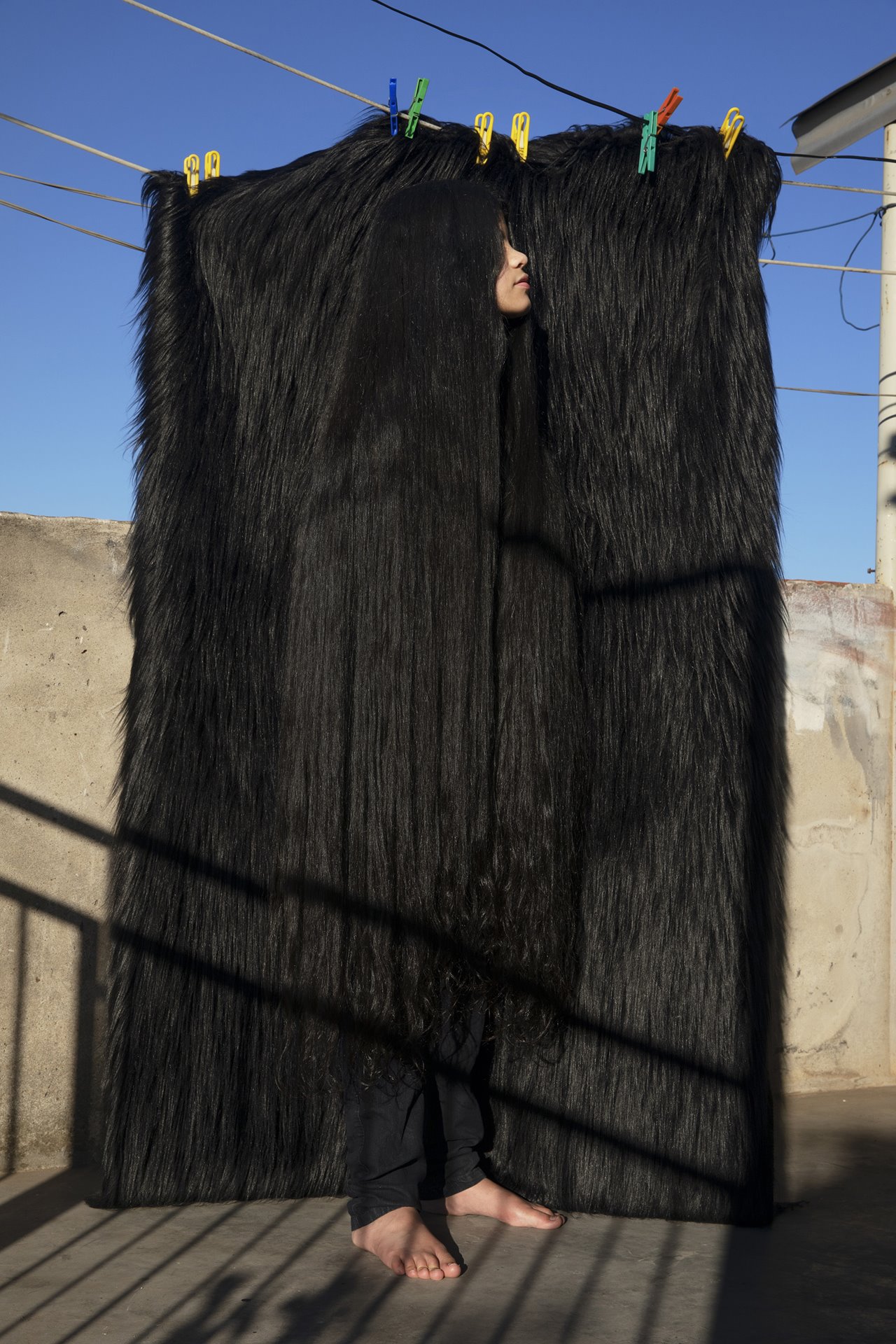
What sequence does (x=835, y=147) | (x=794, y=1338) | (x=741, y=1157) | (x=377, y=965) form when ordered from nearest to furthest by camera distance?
(x=794, y=1338) < (x=377, y=965) < (x=741, y=1157) < (x=835, y=147)

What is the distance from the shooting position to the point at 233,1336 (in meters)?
1.79

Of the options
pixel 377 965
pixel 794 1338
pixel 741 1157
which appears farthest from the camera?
pixel 741 1157

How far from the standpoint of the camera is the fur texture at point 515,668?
2281mm

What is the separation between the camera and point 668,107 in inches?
102

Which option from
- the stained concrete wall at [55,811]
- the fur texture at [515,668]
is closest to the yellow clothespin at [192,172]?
the fur texture at [515,668]

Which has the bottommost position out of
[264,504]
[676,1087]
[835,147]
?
[676,1087]

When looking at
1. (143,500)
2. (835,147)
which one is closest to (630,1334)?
(143,500)

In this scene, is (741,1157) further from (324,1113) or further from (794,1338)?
(324,1113)

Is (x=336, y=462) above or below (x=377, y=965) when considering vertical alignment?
above

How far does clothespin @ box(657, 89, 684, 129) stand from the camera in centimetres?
259

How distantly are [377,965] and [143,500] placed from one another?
114cm

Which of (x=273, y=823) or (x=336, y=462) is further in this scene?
(x=273, y=823)

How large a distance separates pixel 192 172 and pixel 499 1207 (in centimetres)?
235

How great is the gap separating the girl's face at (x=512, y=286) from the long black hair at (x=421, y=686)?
0.02 metres
